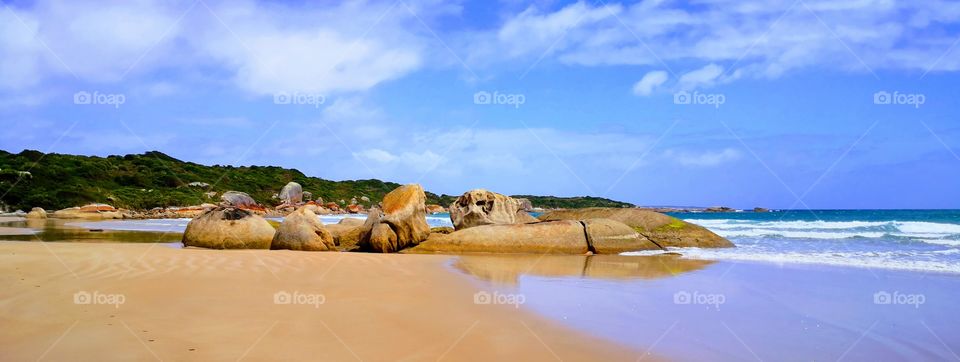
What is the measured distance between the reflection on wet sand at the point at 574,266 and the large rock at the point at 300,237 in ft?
11.0

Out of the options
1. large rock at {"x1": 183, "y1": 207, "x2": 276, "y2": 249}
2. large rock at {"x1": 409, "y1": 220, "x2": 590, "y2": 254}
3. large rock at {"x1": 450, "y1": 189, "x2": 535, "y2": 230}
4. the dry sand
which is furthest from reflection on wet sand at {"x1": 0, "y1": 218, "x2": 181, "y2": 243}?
large rock at {"x1": 450, "y1": 189, "x2": 535, "y2": 230}

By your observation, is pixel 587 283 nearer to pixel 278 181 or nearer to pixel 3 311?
pixel 3 311

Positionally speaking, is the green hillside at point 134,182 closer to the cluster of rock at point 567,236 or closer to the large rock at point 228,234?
the large rock at point 228,234

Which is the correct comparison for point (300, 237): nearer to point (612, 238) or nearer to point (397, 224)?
point (397, 224)

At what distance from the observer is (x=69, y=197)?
41906mm

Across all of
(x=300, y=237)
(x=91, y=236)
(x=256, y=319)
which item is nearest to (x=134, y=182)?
(x=91, y=236)

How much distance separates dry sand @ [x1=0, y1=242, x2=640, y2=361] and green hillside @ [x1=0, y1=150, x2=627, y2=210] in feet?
128

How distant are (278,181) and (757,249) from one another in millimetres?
62728

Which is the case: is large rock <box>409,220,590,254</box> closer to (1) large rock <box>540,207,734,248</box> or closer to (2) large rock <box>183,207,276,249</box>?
(1) large rock <box>540,207,734,248</box>

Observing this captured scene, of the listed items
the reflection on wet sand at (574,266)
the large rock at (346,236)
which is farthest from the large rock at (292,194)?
the reflection on wet sand at (574,266)

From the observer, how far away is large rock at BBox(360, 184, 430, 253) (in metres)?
14.8

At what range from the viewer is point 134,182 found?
55.1 metres

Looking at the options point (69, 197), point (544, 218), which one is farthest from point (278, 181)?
point (544, 218)

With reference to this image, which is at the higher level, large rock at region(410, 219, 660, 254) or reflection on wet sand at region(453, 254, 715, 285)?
large rock at region(410, 219, 660, 254)
